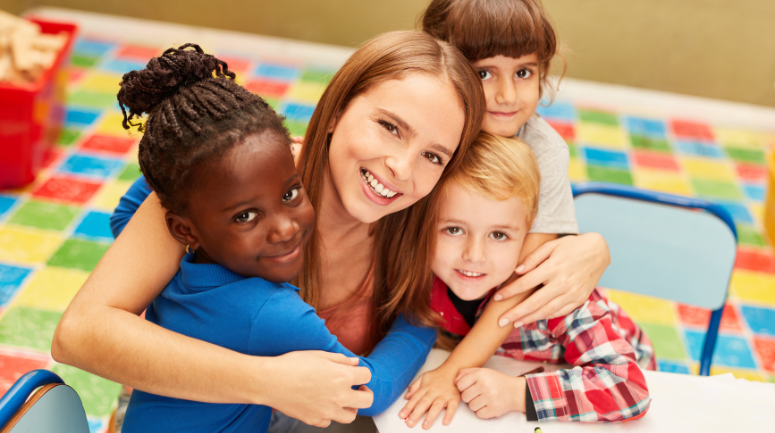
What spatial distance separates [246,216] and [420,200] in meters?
0.44

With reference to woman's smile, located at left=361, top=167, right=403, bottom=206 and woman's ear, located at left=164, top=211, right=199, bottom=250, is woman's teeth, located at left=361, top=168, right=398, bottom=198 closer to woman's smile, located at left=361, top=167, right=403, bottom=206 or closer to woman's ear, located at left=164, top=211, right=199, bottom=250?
woman's smile, located at left=361, top=167, right=403, bottom=206

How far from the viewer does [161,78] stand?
3.29 feet

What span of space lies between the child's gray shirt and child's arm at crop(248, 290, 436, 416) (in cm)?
39

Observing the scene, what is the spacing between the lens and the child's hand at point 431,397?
1.18 meters

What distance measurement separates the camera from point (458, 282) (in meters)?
1.37

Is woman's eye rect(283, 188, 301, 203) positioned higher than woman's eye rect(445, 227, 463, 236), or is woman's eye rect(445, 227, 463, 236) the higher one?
woman's eye rect(283, 188, 301, 203)

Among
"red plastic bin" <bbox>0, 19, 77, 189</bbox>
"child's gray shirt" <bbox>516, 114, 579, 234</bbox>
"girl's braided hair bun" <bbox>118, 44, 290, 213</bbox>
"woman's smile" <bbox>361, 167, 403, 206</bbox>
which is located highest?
"girl's braided hair bun" <bbox>118, 44, 290, 213</bbox>

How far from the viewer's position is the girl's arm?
99cm

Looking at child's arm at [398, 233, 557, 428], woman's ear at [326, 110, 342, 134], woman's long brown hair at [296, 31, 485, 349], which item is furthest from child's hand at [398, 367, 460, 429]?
woman's ear at [326, 110, 342, 134]

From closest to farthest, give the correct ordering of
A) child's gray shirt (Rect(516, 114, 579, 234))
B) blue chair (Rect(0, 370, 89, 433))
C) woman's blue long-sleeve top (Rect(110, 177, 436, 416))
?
blue chair (Rect(0, 370, 89, 433))
woman's blue long-sleeve top (Rect(110, 177, 436, 416))
child's gray shirt (Rect(516, 114, 579, 234))

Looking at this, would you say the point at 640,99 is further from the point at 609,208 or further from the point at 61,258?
the point at 61,258

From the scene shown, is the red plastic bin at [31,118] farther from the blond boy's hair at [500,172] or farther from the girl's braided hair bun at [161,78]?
the blond boy's hair at [500,172]

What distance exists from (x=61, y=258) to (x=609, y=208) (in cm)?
210

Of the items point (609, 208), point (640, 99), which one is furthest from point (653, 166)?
point (609, 208)
